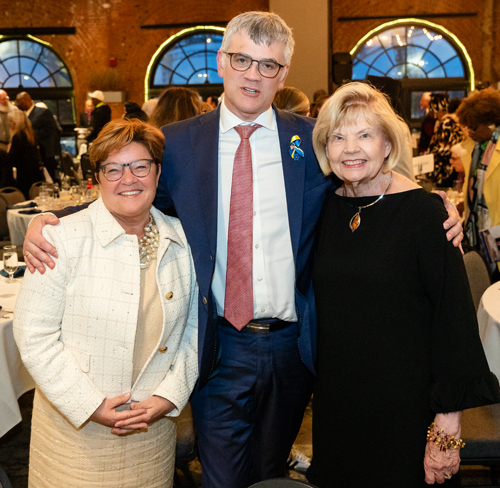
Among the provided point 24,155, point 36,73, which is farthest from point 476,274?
point 36,73

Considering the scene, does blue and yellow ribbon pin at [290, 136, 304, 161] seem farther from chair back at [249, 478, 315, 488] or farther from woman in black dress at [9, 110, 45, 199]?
woman in black dress at [9, 110, 45, 199]

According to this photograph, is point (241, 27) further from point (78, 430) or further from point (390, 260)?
point (78, 430)

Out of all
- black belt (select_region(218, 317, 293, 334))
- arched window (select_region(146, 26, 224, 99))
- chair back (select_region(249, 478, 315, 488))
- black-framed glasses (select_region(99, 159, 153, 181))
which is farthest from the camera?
arched window (select_region(146, 26, 224, 99))

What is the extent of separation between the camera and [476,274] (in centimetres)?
308

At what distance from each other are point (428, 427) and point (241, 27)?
57.9 inches

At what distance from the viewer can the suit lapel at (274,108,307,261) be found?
194 cm

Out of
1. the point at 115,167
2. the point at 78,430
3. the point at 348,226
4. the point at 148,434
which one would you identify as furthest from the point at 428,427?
the point at 115,167

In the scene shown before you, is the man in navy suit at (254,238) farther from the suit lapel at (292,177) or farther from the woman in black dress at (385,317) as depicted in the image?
the woman in black dress at (385,317)

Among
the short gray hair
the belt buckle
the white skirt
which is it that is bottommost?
the white skirt

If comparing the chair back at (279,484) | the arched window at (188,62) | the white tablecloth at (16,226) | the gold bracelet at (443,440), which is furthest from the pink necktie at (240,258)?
the arched window at (188,62)

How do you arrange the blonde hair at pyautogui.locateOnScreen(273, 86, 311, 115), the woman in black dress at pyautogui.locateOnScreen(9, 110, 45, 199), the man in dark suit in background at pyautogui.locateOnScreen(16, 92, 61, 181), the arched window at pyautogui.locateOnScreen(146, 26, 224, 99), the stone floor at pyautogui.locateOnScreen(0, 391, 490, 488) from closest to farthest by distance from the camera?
the stone floor at pyautogui.locateOnScreen(0, 391, 490, 488) → the blonde hair at pyautogui.locateOnScreen(273, 86, 311, 115) → the woman in black dress at pyautogui.locateOnScreen(9, 110, 45, 199) → the man in dark suit in background at pyautogui.locateOnScreen(16, 92, 61, 181) → the arched window at pyautogui.locateOnScreen(146, 26, 224, 99)

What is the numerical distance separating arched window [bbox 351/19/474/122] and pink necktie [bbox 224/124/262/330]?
40.8 feet

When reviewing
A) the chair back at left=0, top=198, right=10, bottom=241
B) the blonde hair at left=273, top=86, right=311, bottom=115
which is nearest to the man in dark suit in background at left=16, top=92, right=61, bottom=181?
the chair back at left=0, top=198, right=10, bottom=241

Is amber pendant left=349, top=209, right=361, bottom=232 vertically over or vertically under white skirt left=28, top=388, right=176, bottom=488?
over
